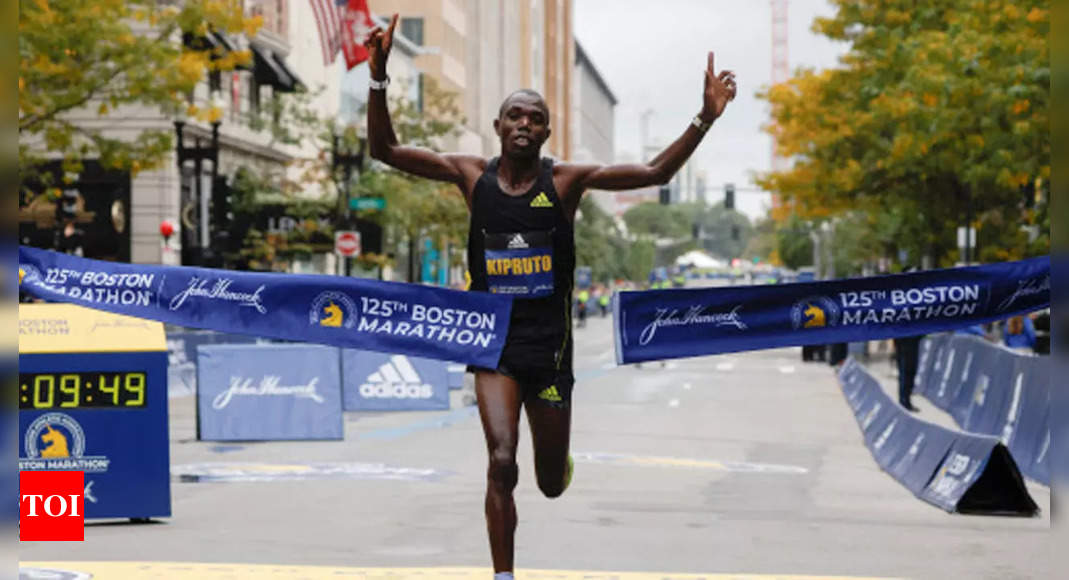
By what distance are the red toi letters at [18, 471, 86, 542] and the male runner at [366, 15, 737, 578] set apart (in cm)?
354

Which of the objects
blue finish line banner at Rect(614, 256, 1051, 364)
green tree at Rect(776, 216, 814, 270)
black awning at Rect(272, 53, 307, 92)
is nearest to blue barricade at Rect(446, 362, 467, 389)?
black awning at Rect(272, 53, 307, 92)

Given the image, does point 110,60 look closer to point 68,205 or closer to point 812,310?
point 68,205

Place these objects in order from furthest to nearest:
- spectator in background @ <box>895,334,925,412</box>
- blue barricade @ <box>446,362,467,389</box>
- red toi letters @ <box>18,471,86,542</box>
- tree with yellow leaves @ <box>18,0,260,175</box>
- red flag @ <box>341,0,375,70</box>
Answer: red flag @ <box>341,0,375,70</box> → blue barricade @ <box>446,362,467,389</box> → tree with yellow leaves @ <box>18,0,260,175</box> → spectator in background @ <box>895,334,925,412</box> → red toi letters @ <box>18,471,86,542</box>

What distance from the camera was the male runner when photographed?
764cm

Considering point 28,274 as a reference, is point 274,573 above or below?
below

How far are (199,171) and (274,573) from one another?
110 feet

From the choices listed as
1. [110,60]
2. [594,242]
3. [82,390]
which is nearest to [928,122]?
[110,60]

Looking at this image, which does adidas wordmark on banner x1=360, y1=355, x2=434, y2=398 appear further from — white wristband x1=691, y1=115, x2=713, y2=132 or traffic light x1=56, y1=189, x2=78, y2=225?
traffic light x1=56, y1=189, x2=78, y2=225

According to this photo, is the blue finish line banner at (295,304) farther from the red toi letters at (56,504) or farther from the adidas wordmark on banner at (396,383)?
the adidas wordmark on banner at (396,383)

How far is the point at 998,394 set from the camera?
1989cm

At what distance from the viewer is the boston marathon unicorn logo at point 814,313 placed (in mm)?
8195

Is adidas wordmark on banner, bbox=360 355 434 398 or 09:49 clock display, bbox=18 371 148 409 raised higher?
09:49 clock display, bbox=18 371 148 409

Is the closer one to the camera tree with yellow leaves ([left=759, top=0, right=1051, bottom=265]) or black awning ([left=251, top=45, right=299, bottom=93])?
tree with yellow leaves ([left=759, top=0, right=1051, bottom=265])

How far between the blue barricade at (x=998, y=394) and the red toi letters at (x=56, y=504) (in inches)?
237
